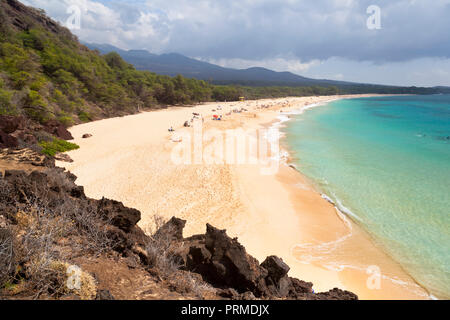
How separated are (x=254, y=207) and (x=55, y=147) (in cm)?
1568

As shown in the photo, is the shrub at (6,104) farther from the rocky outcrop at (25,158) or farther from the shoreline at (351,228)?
the shoreline at (351,228)

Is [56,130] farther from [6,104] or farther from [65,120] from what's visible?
[65,120]

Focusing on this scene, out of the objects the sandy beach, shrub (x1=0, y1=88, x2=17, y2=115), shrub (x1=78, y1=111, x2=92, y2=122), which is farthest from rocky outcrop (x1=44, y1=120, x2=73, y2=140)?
shrub (x1=78, y1=111, x2=92, y2=122)

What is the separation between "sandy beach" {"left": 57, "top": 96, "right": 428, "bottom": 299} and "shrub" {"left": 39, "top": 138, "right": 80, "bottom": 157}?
85 centimetres

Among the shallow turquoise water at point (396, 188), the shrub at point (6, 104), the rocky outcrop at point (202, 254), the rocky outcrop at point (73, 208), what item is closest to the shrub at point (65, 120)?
the shrub at point (6, 104)

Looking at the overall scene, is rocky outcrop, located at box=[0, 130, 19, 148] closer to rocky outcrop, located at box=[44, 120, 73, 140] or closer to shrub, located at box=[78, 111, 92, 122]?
rocky outcrop, located at box=[44, 120, 73, 140]

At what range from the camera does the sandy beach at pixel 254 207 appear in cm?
874

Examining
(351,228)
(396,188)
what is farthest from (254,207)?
(396,188)

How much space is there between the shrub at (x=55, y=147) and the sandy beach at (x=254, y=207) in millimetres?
854

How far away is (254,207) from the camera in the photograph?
500 inches
